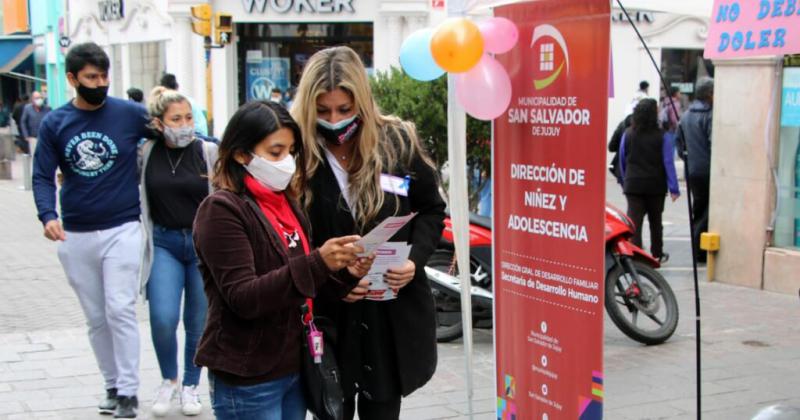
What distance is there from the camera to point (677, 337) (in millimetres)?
7113

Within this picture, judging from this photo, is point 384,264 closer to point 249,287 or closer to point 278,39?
point 249,287

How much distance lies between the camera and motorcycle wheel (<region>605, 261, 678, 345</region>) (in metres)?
6.78

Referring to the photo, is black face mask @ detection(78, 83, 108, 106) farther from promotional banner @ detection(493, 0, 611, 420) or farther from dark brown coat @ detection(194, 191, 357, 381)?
dark brown coat @ detection(194, 191, 357, 381)

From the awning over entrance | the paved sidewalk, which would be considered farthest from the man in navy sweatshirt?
the awning over entrance

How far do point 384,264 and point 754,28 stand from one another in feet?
10.5

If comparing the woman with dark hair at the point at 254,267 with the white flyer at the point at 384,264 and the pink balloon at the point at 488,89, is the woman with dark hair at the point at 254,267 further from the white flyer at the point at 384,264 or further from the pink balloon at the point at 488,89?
the pink balloon at the point at 488,89

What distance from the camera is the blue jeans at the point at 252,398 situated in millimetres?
3086

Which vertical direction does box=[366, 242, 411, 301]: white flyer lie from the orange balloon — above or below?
below

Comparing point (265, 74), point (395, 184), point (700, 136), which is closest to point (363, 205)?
point (395, 184)

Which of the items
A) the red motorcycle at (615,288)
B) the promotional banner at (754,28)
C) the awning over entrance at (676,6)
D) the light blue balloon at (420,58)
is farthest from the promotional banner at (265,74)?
the light blue balloon at (420,58)

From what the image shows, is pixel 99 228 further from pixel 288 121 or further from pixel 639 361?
pixel 639 361

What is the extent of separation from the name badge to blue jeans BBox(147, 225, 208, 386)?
6.47 ft

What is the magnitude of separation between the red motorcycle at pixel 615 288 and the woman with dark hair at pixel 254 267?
12.1 ft

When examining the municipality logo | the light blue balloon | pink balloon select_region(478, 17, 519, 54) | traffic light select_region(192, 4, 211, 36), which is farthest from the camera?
traffic light select_region(192, 4, 211, 36)
